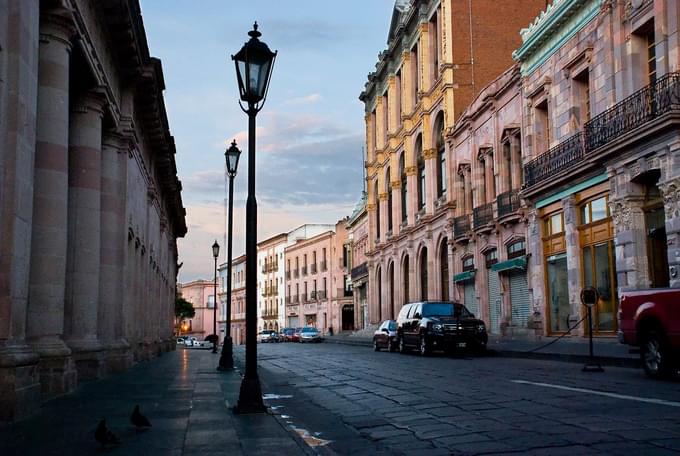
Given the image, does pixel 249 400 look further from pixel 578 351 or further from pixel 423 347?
pixel 423 347

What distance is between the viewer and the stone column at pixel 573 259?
26.8m

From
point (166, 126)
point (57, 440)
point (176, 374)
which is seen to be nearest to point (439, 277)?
point (166, 126)

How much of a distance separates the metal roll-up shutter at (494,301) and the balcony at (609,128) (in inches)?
260

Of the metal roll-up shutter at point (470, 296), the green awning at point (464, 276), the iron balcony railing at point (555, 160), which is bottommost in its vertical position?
the metal roll-up shutter at point (470, 296)

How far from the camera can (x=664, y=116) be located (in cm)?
2014

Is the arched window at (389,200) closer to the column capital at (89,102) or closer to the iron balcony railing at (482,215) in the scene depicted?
the iron balcony railing at (482,215)

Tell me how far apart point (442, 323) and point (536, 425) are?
18.7 m

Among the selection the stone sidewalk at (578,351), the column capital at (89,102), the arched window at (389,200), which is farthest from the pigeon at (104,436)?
the arched window at (389,200)

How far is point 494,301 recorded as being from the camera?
36188 mm

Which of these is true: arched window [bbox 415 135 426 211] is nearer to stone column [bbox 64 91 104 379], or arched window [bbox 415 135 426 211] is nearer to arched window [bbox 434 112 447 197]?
arched window [bbox 434 112 447 197]

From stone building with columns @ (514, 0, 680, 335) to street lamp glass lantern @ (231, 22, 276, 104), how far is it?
43.7ft

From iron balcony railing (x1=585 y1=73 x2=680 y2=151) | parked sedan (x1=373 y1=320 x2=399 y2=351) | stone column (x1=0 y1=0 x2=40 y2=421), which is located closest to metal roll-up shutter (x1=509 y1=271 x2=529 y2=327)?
parked sedan (x1=373 y1=320 x2=399 y2=351)

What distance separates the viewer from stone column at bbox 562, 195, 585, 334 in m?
26.8

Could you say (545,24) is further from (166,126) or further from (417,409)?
(417,409)
